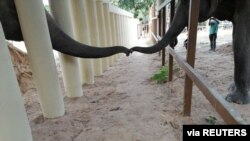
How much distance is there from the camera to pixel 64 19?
4.58 m

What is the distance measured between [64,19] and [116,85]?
1.92 meters

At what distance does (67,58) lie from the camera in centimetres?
468

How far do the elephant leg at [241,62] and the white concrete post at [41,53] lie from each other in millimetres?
2468

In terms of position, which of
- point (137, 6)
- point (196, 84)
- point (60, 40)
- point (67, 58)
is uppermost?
point (60, 40)

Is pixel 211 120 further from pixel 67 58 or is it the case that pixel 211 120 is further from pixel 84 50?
pixel 67 58

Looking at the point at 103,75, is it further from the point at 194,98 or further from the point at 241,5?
the point at 241,5

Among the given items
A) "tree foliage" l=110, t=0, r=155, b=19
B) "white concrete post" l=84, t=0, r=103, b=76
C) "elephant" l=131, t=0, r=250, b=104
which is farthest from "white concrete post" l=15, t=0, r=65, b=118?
"tree foliage" l=110, t=0, r=155, b=19

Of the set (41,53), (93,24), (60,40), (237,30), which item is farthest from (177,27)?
(93,24)

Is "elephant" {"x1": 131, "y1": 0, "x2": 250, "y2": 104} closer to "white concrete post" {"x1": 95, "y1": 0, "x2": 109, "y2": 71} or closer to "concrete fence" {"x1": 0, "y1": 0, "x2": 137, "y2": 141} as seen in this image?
"concrete fence" {"x1": 0, "y1": 0, "x2": 137, "y2": 141}

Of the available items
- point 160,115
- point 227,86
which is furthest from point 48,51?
point 227,86

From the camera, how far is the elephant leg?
3.92 m

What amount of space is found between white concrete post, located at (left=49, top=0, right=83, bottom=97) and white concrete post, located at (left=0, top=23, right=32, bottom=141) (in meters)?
1.98

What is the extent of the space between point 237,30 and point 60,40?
2342 millimetres

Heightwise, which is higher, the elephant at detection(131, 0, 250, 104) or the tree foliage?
the elephant at detection(131, 0, 250, 104)
